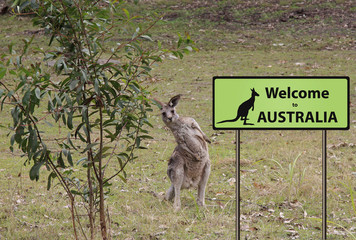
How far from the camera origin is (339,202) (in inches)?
217

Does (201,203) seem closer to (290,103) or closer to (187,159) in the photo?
(187,159)

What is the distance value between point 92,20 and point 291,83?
Result: 1430 millimetres

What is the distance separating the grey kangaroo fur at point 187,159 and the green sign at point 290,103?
1588 millimetres

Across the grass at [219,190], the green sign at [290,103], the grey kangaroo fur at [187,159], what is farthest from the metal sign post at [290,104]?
the grey kangaroo fur at [187,159]

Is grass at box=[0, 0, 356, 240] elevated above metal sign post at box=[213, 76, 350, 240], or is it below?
below

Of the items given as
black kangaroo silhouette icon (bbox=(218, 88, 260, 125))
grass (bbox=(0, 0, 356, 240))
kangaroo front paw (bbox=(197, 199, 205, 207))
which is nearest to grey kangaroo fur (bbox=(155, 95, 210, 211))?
kangaroo front paw (bbox=(197, 199, 205, 207))

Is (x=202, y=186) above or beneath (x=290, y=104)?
beneath

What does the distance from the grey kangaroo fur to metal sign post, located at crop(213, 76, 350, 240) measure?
1.59m

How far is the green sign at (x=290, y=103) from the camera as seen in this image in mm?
3588

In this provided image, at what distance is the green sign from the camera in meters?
3.59

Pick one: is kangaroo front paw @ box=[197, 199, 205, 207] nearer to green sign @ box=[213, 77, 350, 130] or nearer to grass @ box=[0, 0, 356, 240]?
grass @ box=[0, 0, 356, 240]

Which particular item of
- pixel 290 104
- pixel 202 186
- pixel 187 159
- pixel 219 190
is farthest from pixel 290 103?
pixel 219 190

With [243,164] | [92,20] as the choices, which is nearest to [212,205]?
[243,164]

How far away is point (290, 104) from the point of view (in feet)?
11.8
